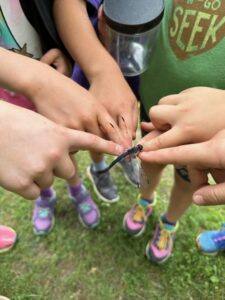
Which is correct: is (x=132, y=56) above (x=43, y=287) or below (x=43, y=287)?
above

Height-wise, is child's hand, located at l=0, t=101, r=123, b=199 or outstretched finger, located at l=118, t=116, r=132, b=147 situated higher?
child's hand, located at l=0, t=101, r=123, b=199

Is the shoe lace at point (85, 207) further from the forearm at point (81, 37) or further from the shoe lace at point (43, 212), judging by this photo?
the forearm at point (81, 37)

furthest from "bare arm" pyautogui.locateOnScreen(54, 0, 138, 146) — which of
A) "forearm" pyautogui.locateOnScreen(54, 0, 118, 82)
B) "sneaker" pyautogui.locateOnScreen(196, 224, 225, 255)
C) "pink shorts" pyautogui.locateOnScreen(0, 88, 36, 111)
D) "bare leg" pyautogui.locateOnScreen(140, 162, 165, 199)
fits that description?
"sneaker" pyautogui.locateOnScreen(196, 224, 225, 255)

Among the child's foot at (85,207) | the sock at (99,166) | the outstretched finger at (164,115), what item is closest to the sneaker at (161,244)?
the child's foot at (85,207)

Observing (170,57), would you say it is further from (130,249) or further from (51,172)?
(130,249)

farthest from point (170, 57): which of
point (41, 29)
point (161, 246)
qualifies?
point (161, 246)

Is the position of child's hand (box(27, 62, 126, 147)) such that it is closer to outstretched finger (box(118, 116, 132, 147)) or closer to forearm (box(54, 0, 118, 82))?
outstretched finger (box(118, 116, 132, 147))
